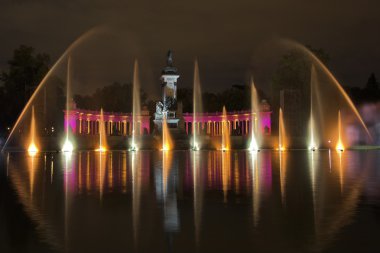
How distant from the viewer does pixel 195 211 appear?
1400 centimetres

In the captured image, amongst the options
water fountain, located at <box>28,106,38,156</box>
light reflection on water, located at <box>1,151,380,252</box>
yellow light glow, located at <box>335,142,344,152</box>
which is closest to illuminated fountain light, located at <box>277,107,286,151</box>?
yellow light glow, located at <box>335,142,344,152</box>

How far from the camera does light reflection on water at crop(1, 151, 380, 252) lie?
34.2 feet

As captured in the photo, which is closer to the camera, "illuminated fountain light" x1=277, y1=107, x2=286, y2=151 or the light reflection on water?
the light reflection on water

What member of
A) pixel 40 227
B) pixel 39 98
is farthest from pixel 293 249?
pixel 39 98

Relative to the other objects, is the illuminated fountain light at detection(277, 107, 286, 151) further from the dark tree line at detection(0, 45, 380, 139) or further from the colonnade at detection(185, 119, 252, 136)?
the colonnade at detection(185, 119, 252, 136)

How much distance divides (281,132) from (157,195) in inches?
2416

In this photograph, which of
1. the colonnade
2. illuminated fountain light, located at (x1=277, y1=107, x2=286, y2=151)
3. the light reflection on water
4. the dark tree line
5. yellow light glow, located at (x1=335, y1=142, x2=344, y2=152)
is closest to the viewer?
the light reflection on water

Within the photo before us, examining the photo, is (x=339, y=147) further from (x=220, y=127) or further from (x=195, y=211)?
(x=195, y=211)

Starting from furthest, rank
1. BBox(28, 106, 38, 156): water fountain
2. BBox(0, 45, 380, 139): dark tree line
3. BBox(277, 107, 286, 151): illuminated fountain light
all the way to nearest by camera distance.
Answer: BBox(0, 45, 380, 139): dark tree line → BBox(277, 107, 286, 151): illuminated fountain light → BBox(28, 106, 38, 156): water fountain

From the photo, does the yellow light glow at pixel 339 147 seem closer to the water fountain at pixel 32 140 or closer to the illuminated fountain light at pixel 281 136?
the illuminated fountain light at pixel 281 136

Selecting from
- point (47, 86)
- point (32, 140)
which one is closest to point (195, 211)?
point (32, 140)

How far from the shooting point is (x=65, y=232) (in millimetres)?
11367

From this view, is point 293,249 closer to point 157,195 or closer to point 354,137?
point 157,195

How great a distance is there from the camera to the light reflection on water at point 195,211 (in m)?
10.4
